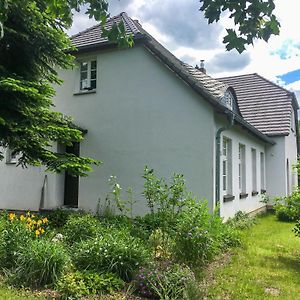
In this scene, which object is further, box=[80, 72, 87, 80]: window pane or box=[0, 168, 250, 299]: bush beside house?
box=[80, 72, 87, 80]: window pane

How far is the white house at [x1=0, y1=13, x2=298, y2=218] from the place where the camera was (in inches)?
418

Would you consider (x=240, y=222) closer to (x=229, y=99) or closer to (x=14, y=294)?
(x=229, y=99)

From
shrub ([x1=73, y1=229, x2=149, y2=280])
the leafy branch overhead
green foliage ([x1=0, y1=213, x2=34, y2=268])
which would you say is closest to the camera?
the leafy branch overhead

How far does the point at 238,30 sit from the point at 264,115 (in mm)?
16955

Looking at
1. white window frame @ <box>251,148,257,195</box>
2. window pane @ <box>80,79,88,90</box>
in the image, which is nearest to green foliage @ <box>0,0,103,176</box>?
window pane @ <box>80,79,88,90</box>

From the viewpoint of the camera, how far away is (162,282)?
523 centimetres

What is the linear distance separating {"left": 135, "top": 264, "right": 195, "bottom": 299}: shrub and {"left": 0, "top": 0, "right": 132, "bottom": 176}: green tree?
14.9 ft

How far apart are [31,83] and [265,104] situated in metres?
14.8

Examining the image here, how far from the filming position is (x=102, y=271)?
18.4 feet

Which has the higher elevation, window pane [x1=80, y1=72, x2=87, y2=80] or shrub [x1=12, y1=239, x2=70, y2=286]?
window pane [x1=80, y1=72, x2=87, y2=80]

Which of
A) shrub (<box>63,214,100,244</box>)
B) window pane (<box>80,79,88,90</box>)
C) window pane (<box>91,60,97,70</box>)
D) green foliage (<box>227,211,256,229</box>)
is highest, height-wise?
window pane (<box>91,60,97,70</box>)

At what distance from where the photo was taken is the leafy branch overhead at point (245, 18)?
10.3 feet

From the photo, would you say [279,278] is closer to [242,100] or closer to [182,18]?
[182,18]

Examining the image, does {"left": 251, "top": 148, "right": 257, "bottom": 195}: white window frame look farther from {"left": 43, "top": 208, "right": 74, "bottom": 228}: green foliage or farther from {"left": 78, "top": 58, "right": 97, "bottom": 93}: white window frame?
{"left": 43, "top": 208, "right": 74, "bottom": 228}: green foliage
